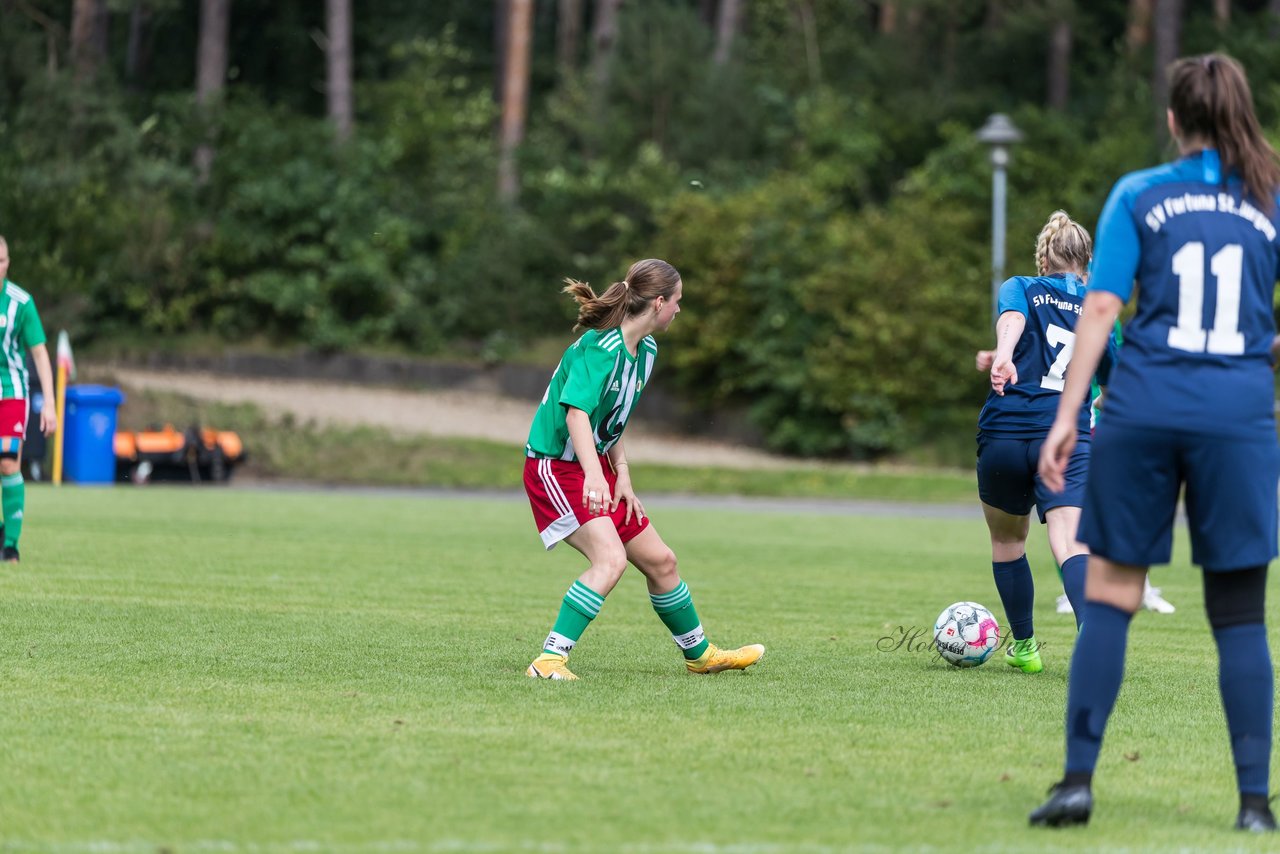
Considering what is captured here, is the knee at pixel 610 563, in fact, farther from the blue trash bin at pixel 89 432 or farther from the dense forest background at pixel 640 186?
the dense forest background at pixel 640 186

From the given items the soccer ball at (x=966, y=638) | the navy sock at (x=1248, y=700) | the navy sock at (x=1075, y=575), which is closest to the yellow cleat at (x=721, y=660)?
the soccer ball at (x=966, y=638)

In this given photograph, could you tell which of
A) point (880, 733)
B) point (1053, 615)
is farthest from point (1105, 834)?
point (1053, 615)

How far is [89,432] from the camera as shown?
24.4m

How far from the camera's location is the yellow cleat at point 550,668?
281 inches

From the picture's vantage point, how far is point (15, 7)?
39.0 metres

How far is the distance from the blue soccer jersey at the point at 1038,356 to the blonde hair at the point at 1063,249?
3.8 inches

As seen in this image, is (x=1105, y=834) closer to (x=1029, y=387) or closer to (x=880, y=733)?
(x=880, y=733)

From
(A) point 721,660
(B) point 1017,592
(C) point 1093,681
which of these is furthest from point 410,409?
(C) point 1093,681

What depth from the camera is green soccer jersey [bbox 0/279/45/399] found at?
11.1 m

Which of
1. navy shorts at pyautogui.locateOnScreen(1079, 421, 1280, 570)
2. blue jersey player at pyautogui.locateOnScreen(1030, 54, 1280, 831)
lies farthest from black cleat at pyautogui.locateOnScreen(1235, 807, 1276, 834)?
navy shorts at pyautogui.locateOnScreen(1079, 421, 1280, 570)

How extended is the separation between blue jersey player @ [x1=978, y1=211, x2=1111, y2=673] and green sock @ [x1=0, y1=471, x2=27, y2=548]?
261 inches

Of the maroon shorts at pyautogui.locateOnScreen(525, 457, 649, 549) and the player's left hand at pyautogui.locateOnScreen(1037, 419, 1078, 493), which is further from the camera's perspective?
the maroon shorts at pyautogui.locateOnScreen(525, 457, 649, 549)

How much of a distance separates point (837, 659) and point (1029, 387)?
1.60m

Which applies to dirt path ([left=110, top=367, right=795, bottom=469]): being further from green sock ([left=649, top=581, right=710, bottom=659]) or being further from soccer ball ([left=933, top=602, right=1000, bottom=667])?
green sock ([left=649, top=581, right=710, bottom=659])
